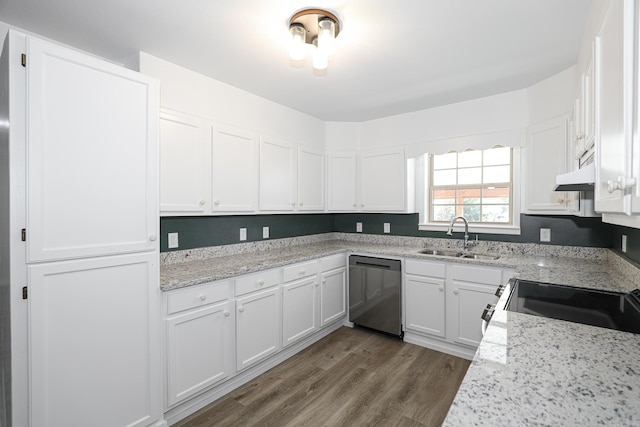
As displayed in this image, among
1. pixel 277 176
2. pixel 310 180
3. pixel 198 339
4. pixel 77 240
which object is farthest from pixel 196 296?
pixel 310 180

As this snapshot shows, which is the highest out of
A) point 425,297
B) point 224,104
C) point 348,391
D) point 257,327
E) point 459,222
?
point 224,104

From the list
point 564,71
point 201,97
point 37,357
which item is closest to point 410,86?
point 564,71

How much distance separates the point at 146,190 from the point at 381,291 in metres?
2.41

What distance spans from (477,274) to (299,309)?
166cm

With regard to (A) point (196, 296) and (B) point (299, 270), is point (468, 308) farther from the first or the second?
(A) point (196, 296)

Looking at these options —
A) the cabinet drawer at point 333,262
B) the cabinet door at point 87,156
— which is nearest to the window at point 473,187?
the cabinet drawer at point 333,262

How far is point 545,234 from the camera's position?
2.93 meters

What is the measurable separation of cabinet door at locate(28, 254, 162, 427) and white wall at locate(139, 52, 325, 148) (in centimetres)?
129

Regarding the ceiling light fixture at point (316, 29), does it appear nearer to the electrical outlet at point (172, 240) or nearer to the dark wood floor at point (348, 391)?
the electrical outlet at point (172, 240)

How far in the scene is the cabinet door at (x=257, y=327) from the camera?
2.39 m

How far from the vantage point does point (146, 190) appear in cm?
185

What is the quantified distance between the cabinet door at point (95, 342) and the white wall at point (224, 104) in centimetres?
129

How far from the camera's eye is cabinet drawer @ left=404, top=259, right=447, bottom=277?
296cm

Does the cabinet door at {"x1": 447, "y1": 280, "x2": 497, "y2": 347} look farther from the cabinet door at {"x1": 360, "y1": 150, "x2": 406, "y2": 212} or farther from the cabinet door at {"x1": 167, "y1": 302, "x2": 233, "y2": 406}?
the cabinet door at {"x1": 167, "y1": 302, "x2": 233, "y2": 406}
